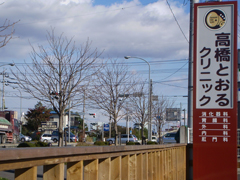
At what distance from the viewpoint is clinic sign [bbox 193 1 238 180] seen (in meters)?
5.62

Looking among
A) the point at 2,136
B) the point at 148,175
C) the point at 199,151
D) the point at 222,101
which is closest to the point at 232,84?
the point at 222,101

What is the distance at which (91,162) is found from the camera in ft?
10.1

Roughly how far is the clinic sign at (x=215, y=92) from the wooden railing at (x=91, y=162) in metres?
0.80

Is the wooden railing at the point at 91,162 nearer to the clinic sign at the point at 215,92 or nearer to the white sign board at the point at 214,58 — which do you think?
the clinic sign at the point at 215,92

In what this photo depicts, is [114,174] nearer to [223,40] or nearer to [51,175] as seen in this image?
[51,175]

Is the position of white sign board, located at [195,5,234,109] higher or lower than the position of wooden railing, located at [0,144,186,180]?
higher

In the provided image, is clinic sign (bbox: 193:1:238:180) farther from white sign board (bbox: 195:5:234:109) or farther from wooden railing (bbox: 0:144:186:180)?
wooden railing (bbox: 0:144:186:180)

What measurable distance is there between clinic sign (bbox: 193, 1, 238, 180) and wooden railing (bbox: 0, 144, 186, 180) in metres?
0.80

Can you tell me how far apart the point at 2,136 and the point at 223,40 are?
114 feet

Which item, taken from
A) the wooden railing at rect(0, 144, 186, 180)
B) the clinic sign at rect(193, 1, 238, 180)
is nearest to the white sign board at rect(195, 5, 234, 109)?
the clinic sign at rect(193, 1, 238, 180)

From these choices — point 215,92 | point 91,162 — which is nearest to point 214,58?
point 215,92

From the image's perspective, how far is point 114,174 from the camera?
363cm

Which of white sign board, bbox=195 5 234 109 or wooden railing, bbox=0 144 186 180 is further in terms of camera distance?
white sign board, bbox=195 5 234 109

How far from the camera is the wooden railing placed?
2007mm
